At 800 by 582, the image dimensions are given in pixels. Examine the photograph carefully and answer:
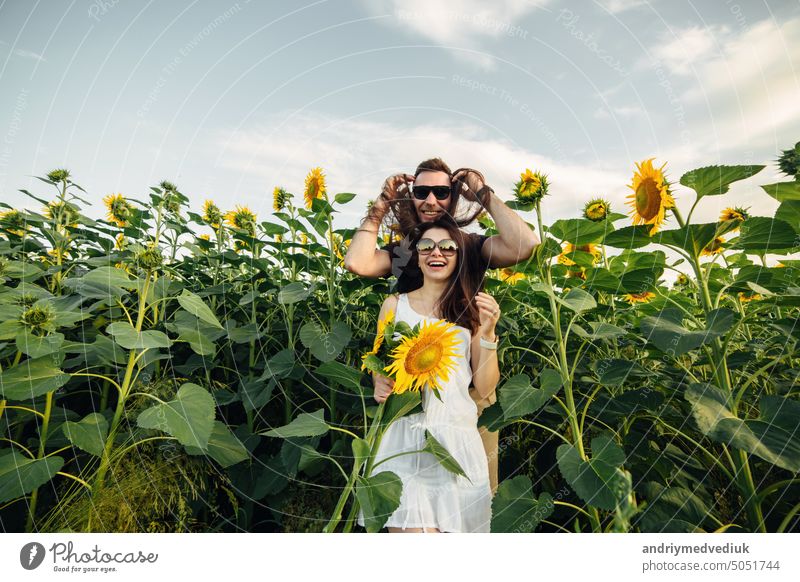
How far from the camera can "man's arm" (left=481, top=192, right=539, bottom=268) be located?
59.9 inches

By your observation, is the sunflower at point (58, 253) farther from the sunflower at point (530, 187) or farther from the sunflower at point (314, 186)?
the sunflower at point (530, 187)

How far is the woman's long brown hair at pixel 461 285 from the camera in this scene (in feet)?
5.26

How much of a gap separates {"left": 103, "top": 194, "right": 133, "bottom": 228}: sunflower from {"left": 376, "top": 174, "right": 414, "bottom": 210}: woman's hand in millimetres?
1252

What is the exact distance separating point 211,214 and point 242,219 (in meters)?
0.23

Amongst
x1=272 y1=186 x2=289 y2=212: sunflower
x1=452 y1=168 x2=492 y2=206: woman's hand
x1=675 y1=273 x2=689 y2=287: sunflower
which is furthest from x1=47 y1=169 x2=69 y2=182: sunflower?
x1=675 y1=273 x2=689 y2=287: sunflower

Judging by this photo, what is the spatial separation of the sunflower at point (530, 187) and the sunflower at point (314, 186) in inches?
38.2

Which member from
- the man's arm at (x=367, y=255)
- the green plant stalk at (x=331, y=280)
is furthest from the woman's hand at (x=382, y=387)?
the man's arm at (x=367, y=255)

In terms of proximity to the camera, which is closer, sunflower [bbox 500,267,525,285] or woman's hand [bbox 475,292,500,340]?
woman's hand [bbox 475,292,500,340]

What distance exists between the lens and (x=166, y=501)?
57.4 inches

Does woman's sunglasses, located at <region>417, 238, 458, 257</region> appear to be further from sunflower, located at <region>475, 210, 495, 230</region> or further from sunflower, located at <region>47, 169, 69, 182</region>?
sunflower, located at <region>47, 169, 69, 182</region>

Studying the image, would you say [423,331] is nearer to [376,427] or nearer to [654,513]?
[376,427]
